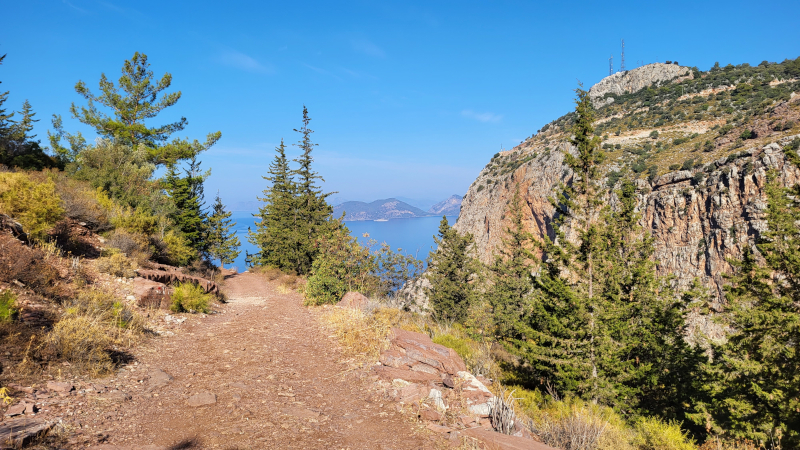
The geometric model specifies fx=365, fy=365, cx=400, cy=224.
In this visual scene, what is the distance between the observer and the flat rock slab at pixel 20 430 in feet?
9.27

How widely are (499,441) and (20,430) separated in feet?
14.1

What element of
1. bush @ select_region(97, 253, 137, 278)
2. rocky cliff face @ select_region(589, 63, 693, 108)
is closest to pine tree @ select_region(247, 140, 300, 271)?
bush @ select_region(97, 253, 137, 278)

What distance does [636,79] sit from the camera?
94750 millimetres

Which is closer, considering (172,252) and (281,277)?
(172,252)

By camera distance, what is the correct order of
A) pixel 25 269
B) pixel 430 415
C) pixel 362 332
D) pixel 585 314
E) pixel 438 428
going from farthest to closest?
pixel 585 314 → pixel 362 332 → pixel 25 269 → pixel 430 415 → pixel 438 428

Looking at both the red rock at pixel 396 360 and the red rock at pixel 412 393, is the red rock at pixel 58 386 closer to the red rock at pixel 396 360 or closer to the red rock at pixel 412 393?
the red rock at pixel 412 393

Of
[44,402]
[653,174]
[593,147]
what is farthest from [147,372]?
[653,174]

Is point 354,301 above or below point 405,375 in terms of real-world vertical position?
below

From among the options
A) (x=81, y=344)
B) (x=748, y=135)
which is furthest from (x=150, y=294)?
(x=748, y=135)

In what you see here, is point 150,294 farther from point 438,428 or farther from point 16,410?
point 438,428

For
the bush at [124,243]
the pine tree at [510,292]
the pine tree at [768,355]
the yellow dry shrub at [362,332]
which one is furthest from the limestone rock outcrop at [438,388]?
the bush at [124,243]

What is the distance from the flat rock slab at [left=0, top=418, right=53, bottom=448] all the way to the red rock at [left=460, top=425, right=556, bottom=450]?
154 inches

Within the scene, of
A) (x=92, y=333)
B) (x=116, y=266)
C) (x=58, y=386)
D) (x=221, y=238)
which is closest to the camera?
(x=58, y=386)

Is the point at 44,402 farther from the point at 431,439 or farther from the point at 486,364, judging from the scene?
the point at 486,364
